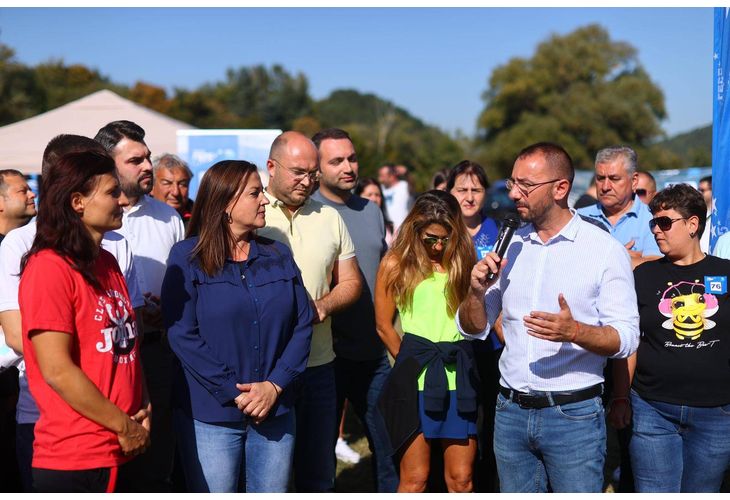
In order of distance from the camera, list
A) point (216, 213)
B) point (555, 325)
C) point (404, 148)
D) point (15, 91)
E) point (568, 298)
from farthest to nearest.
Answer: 1. point (404, 148)
2. point (15, 91)
3. point (216, 213)
4. point (568, 298)
5. point (555, 325)

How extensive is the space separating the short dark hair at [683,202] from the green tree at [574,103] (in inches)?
1365

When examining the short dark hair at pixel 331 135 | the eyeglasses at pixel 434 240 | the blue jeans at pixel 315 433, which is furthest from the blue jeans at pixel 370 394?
the short dark hair at pixel 331 135

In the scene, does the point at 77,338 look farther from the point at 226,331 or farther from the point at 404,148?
the point at 404,148

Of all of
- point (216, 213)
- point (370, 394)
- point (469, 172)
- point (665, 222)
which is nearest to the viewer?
point (216, 213)

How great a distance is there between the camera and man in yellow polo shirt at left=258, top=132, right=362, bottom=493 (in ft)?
13.1

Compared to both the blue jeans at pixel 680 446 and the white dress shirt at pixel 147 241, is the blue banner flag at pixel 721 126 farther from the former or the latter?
the white dress shirt at pixel 147 241

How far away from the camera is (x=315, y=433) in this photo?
4.00 meters

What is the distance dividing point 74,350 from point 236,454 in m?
1.01

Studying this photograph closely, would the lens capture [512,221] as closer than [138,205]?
Yes

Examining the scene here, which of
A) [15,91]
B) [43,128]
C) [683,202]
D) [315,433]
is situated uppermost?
[15,91]

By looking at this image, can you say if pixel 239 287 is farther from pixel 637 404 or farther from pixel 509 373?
pixel 637 404

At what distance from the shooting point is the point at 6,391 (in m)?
3.95

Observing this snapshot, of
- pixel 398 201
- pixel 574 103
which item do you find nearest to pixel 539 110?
pixel 574 103

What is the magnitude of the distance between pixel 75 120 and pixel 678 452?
285 inches
